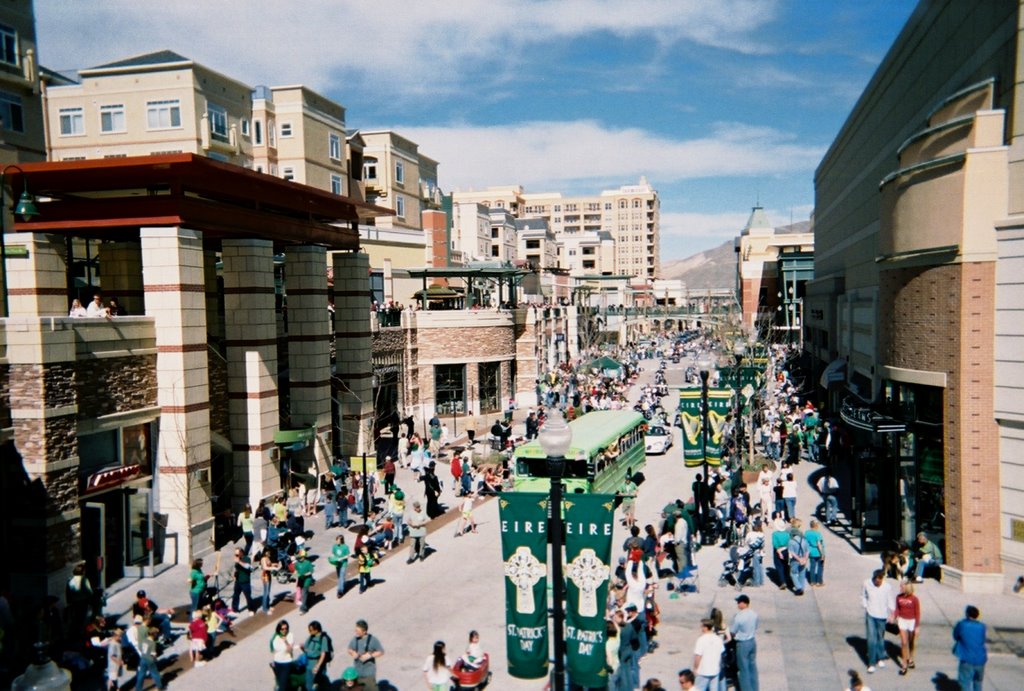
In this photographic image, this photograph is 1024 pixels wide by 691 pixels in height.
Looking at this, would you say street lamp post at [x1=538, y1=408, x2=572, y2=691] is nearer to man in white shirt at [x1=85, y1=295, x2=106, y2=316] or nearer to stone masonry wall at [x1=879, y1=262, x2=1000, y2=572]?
stone masonry wall at [x1=879, y1=262, x2=1000, y2=572]

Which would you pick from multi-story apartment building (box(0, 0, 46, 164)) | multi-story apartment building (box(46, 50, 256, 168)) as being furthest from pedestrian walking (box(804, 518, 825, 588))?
multi-story apartment building (box(46, 50, 256, 168))

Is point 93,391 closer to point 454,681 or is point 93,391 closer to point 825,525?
point 454,681

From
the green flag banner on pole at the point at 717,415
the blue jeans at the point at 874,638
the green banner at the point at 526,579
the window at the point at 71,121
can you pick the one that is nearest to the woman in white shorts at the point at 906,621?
the blue jeans at the point at 874,638

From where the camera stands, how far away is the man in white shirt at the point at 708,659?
476 inches

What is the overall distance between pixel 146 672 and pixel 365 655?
4.20 metres

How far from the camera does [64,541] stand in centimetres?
1739

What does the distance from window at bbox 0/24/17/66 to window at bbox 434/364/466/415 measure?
78.8 ft

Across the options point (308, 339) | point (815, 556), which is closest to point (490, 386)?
point (308, 339)

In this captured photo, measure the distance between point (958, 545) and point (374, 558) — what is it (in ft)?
43.8

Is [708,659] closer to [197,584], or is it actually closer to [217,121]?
[197,584]

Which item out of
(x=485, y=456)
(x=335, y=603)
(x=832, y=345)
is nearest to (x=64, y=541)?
(x=335, y=603)

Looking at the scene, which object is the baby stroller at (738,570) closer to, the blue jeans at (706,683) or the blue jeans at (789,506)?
the blue jeans at (789,506)

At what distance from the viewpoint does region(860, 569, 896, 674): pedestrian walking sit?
14.1m

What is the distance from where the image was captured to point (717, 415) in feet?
101
